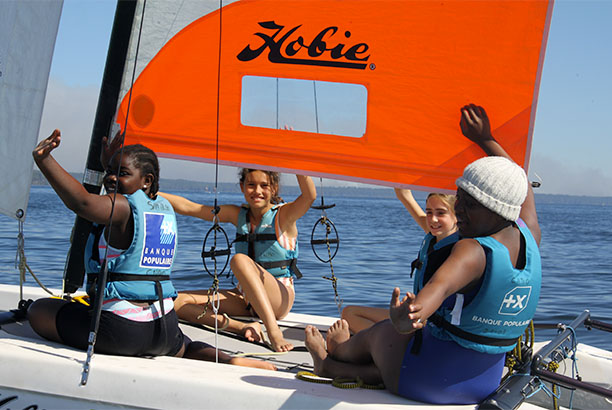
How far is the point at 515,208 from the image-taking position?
6.90 ft

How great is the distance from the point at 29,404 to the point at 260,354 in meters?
1.17

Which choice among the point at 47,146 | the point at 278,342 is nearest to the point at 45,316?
the point at 47,146

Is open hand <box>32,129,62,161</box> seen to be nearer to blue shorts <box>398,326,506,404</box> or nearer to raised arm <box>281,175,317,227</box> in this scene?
blue shorts <box>398,326,506,404</box>

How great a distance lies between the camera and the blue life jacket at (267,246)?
152 inches

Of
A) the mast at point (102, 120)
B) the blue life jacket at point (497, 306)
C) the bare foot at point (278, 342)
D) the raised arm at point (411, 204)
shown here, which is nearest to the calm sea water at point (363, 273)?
the raised arm at point (411, 204)

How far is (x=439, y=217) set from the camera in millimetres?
3414

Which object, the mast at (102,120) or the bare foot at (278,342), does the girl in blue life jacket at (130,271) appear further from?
the bare foot at (278,342)

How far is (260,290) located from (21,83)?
1.66m

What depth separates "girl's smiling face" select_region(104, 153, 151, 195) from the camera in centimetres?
267

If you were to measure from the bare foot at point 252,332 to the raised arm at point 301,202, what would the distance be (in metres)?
0.62

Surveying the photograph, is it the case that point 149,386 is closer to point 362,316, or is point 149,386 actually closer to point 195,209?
point 362,316

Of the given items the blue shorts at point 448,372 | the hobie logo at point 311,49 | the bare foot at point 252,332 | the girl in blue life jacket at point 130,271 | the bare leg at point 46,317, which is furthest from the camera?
the bare foot at point 252,332

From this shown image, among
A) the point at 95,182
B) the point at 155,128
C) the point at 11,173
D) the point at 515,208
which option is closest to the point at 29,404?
the point at 95,182

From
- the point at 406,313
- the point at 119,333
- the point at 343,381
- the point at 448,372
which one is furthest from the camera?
the point at 119,333
